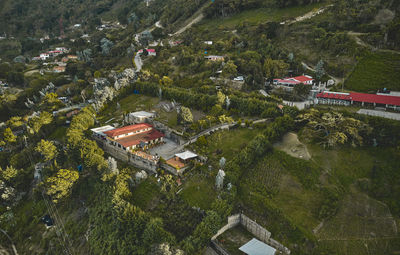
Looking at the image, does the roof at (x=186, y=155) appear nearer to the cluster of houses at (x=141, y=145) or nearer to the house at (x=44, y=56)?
the cluster of houses at (x=141, y=145)

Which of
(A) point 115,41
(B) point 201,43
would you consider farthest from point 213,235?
Answer: (A) point 115,41

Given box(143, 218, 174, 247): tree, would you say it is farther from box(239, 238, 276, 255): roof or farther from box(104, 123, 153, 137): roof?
box(104, 123, 153, 137): roof

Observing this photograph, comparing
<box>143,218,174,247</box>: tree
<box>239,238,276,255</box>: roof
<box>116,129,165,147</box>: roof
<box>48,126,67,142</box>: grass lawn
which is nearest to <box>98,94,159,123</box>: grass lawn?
<box>48,126,67,142</box>: grass lawn

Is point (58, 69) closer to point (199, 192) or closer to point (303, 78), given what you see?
point (303, 78)

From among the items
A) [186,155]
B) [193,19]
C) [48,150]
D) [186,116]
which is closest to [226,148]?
[186,155]

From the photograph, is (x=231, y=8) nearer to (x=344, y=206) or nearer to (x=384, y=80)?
(x=384, y=80)

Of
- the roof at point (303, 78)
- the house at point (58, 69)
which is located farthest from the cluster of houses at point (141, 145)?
the house at point (58, 69)
